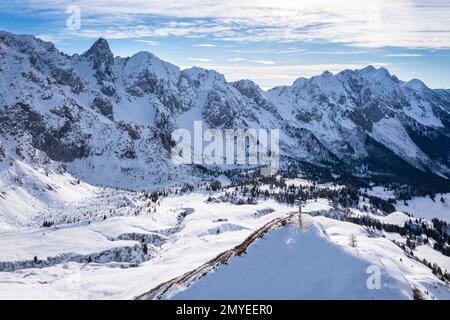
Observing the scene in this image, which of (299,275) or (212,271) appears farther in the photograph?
(212,271)

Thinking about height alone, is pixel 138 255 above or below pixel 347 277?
below

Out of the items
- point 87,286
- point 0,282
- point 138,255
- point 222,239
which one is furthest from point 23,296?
point 222,239

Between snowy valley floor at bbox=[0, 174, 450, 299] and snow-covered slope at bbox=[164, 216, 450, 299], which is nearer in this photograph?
snow-covered slope at bbox=[164, 216, 450, 299]

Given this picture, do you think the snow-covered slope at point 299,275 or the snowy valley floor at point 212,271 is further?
the snowy valley floor at point 212,271

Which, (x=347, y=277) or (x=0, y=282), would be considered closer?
(x=347, y=277)

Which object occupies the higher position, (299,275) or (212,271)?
(299,275)
